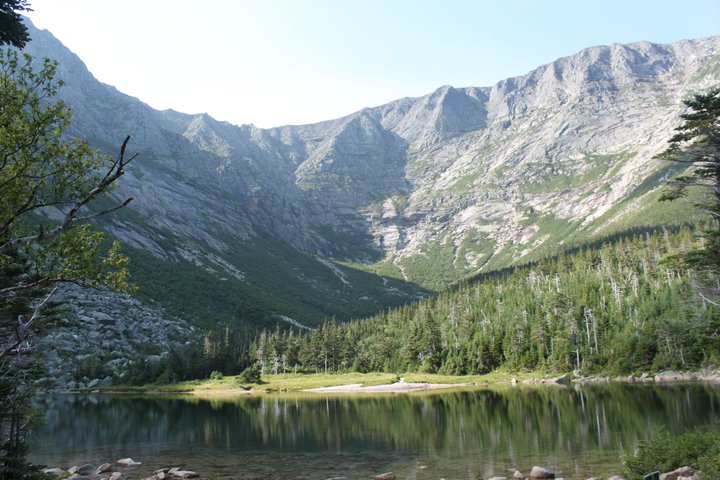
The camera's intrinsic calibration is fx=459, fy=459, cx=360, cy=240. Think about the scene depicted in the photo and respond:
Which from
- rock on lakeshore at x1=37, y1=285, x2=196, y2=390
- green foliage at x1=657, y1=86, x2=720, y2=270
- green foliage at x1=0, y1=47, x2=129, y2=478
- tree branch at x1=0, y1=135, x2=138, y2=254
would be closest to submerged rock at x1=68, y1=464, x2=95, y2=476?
green foliage at x1=0, y1=47, x2=129, y2=478

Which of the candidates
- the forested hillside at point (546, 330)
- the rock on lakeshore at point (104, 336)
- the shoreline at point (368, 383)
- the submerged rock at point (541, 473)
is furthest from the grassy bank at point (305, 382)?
the submerged rock at point (541, 473)

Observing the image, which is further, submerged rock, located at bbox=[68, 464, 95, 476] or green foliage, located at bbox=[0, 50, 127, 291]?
submerged rock, located at bbox=[68, 464, 95, 476]

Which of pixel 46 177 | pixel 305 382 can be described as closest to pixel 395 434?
pixel 46 177

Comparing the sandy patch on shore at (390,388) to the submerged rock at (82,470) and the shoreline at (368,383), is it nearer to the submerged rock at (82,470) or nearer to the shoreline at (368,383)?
the shoreline at (368,383)

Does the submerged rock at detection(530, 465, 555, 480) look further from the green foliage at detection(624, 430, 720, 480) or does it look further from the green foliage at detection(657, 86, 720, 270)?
the green foliage at detection(657, 86, 720, 270)

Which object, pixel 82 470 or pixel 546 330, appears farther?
pixel 546 330

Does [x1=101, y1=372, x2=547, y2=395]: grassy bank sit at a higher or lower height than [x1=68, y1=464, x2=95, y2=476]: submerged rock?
lower

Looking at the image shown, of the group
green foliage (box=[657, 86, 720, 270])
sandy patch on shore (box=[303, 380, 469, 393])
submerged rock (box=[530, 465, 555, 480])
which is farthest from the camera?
sandy patch on shore (box=[303, 380, 469, 393])

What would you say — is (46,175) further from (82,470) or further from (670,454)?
(82,470)

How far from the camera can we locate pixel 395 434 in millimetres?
52344

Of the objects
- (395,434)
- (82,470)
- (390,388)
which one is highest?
Result: (82,470)

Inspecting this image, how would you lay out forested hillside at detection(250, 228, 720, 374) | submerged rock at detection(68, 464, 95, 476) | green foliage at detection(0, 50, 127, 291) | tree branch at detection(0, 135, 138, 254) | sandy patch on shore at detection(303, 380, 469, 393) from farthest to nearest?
sandy patch on shore at detection(303, 380, 469, 393) → forested hillside at detection(250, 228, 720, 374) → submerged rock at detection(68, 464, 95, 476) → green foliage at detection(0, 50, 127, 291) → tree branch at detection(0, 135, 138, 254)

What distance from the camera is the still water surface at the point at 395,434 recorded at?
1490 inches

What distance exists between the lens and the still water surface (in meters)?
37.8
